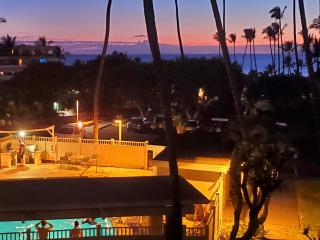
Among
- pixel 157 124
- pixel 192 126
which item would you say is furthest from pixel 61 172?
pixel 157 124

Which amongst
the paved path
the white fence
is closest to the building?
the white fence

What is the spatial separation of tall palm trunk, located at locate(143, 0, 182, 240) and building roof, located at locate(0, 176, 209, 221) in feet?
1.41

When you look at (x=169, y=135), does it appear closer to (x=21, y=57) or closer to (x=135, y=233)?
(x=135, y=233)

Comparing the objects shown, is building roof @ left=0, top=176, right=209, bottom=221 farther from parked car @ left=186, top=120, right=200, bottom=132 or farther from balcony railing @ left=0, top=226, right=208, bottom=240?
parked car @ left=186, top=120, right=200, bottom=132

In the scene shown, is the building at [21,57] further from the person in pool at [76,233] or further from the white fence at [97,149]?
the person in pool at [76,233]

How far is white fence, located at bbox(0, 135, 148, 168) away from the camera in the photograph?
86.1ft

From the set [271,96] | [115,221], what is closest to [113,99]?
[271,96]

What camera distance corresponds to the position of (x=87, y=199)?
12008mm

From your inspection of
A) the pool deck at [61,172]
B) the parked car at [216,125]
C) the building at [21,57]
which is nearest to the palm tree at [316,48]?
the parked car at [216,125]

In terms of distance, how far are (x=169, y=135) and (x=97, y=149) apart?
15162mm

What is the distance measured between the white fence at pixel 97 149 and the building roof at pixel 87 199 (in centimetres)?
1264

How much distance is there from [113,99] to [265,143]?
1500 inches

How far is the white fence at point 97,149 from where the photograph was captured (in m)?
26.2

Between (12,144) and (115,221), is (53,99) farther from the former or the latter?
(115,221)
